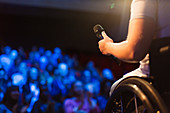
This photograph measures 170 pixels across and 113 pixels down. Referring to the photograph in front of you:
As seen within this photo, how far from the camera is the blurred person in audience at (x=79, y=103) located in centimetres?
411

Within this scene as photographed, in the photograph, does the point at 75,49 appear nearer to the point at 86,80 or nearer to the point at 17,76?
the point at 86,80

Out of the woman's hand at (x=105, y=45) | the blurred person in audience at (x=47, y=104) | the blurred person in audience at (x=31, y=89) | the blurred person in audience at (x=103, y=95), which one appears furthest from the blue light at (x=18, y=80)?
the woman's hand at (x=105, y=45)

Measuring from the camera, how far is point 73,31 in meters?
11.2

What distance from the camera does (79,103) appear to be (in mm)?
4309

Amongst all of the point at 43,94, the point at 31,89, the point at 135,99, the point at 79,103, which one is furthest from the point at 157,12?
the point at 31,89

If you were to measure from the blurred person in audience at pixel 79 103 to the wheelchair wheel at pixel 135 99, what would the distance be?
2957 mm

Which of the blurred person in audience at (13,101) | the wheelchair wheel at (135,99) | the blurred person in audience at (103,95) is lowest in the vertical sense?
the blurred person in audience at (103,95)

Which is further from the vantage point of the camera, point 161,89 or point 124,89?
point 124,89

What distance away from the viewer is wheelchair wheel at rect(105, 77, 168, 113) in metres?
0.93

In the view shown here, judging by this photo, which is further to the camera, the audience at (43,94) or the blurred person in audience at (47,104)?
the blurred person in audience at (47,104)

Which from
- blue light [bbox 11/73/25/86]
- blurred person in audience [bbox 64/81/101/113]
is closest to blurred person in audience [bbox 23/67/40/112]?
blue light [bbox 11/73/25/86]

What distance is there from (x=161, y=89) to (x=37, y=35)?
10.4m

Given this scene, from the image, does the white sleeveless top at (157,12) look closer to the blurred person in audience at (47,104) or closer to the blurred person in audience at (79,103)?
the blurred person in audience at (47,104)

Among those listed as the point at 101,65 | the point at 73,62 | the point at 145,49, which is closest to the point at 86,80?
the point at 73,62
